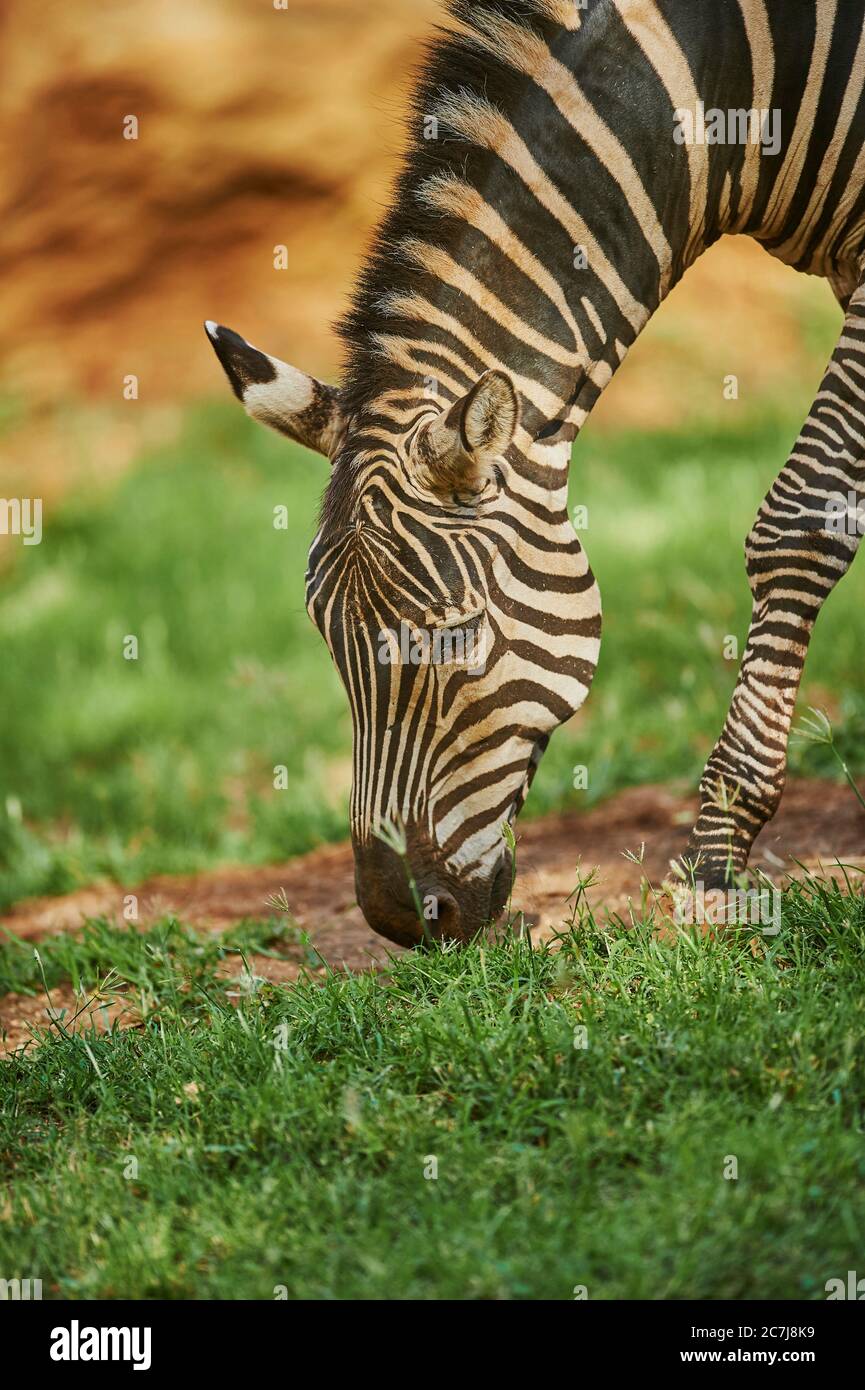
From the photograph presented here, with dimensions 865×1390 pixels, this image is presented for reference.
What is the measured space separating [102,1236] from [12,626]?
7909 millimetres

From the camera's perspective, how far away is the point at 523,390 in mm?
4578

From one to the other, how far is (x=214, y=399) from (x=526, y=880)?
921 centimetres

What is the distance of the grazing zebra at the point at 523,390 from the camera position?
435 centimetres

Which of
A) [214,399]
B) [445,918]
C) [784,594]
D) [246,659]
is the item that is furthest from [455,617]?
[214,399]

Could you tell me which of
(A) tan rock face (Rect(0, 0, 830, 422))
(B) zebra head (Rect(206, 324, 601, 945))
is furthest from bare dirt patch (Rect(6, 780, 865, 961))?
(A) tan rock face (Rect(0, 0, 830, 422))

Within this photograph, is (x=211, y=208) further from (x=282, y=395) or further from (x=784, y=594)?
(x=784, y=594)

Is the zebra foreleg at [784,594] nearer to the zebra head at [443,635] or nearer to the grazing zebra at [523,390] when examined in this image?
the grazing zebra at [523,390]

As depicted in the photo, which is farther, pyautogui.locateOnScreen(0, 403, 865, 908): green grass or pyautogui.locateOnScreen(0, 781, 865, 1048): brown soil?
pyautogui.locateOnScreen(0, 403, 865, 908): green grass

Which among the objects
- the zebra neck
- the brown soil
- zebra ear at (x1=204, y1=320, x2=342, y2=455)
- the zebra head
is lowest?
the brown soil

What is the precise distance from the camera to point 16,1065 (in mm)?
4562

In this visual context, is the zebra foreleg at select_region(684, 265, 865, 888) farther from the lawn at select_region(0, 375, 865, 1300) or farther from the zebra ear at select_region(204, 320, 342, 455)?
the zebra ear at select_region(204, 320, 342, 455)

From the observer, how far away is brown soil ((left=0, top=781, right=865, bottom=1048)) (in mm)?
5434

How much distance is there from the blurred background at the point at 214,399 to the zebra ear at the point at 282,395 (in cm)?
417
